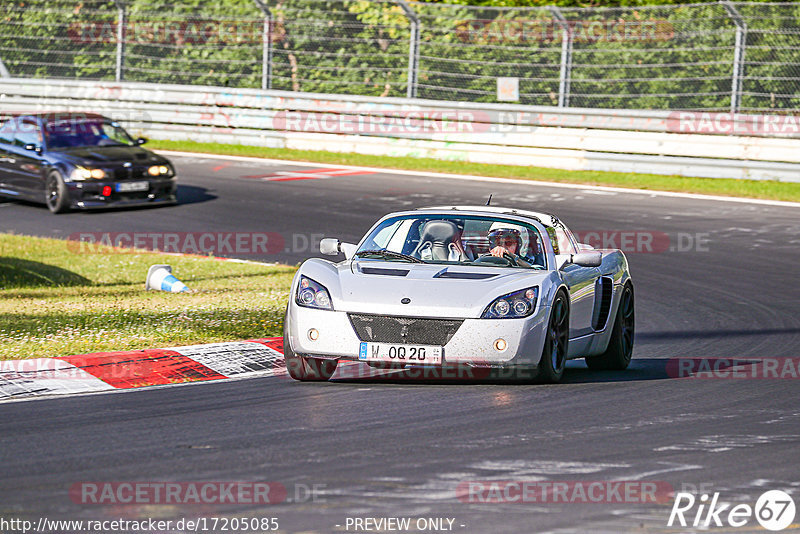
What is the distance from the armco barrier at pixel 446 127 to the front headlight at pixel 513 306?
1516 cm

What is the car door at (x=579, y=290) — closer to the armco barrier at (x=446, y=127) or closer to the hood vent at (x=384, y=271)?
the hood vent at (x=384, y=271)

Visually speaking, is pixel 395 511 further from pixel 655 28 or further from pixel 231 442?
pixel 655 28

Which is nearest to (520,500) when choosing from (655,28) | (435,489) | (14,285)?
(435,489)

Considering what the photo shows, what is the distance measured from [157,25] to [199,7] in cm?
108

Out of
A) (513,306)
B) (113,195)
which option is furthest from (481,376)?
(113,195)

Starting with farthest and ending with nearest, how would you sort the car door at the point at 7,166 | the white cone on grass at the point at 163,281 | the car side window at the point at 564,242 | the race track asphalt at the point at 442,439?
1. the car door at the point at 7,166
2. the white cone on grass at the point at 163,281
3. the car side window at the point at 564,242
4. the race track asphalt at the point at 442,439

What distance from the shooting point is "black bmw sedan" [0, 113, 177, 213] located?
20828mm

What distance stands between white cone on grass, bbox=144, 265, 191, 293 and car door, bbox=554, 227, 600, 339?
5.02 metres

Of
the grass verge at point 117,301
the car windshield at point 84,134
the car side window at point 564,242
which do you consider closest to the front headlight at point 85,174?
the car windshield at point 84,134

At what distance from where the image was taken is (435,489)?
6.13m

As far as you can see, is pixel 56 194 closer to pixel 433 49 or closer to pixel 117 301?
pixel 117 301

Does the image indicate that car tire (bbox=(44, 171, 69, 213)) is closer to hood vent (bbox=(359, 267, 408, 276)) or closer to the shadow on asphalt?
the shadow on asphalt

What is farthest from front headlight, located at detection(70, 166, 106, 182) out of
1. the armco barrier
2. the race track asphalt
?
the race track asphalt

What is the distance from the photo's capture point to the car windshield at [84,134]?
21938mm
